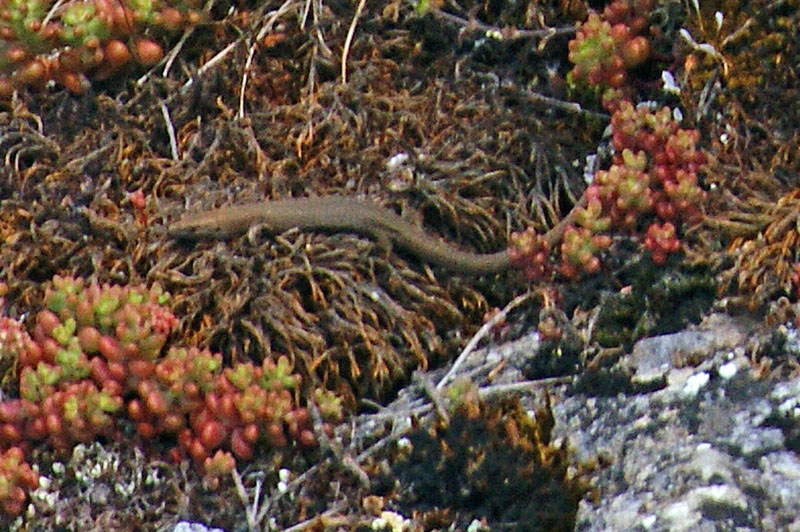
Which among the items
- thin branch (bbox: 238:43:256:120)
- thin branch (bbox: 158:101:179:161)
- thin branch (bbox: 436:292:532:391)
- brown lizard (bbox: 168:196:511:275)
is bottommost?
thin branch (bbox: 436:292:532:391)

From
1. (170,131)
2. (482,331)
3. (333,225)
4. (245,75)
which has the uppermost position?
(245,75)

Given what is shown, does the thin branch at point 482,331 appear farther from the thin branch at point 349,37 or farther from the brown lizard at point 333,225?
the thin branch at point 349,37

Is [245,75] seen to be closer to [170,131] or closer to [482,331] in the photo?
[170,131]

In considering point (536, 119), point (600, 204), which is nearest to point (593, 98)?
point (536, 119)

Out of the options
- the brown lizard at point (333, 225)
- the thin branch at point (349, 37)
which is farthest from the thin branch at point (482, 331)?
the thin branch at point (349, 37)

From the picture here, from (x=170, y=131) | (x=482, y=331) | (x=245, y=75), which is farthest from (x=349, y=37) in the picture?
(x=482, y=331)

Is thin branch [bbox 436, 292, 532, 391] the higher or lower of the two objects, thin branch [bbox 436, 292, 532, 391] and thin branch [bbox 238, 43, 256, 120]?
the lower

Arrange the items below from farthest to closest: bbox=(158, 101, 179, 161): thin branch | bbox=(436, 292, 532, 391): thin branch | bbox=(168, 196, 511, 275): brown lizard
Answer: bbox=(158, 101, 179, 161): thin branch → bbox=(168, 196, 511, 275): brown lizard → bbox=(436, 292, 532, 391): thin branch

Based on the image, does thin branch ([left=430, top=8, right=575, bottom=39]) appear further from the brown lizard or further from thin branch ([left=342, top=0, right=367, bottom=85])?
the brown lizard

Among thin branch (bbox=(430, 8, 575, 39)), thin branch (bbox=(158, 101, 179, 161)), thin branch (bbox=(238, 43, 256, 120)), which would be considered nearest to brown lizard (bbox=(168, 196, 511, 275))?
thin branch (bbox=(158, 101, 179, 161))
